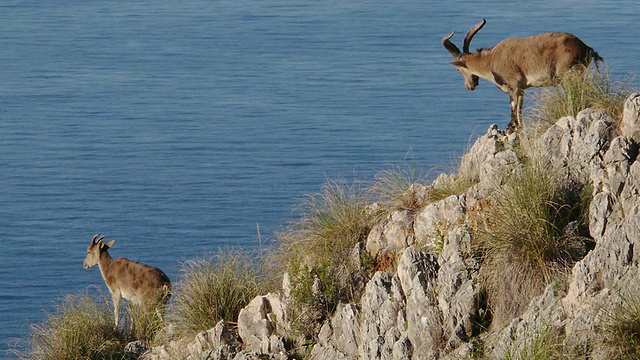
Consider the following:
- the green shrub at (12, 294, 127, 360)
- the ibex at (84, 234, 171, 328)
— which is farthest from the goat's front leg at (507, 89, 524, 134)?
the green shrub at (12, 294, 127, 360)

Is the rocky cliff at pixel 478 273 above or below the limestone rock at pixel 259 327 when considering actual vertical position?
above

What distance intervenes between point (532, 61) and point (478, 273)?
4378mm

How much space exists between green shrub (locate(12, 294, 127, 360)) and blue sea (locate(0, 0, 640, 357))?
4374 cm

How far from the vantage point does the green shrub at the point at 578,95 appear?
14.5 metres

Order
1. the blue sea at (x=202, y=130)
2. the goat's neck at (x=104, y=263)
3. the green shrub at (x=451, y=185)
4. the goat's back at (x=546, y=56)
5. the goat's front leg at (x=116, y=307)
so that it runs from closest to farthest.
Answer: the green shrub at (x=451, y=185) → the goat's back at (x=546, y=56) → the goat's front leg at (x=116, y=307) → the goat's neck at (x=104, y=263) → the blue sea at (x=202, y=130)

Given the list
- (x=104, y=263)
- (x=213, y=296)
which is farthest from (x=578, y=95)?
(x=104, y=263)

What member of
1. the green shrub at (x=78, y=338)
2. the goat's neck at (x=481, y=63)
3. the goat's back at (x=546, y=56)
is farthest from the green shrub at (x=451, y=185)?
the green shrub at (x=78, y=338)

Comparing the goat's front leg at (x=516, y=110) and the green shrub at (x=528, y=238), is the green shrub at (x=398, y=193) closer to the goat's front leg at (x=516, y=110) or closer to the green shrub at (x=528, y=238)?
the goat's front leg at (x=516, y=110)

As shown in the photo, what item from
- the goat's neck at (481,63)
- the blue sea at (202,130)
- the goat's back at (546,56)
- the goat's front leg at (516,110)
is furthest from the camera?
the blue sea at (202,130)

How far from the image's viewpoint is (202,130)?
5581 inches

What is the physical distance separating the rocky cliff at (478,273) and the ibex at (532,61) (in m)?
1.60

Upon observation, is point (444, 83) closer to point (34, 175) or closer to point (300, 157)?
point (300, 157)

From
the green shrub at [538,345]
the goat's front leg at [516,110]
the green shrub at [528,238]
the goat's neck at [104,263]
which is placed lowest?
the goat's neck at [104,263]

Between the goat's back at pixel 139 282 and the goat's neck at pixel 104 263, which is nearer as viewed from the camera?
the goat's back at pixel 139 282
